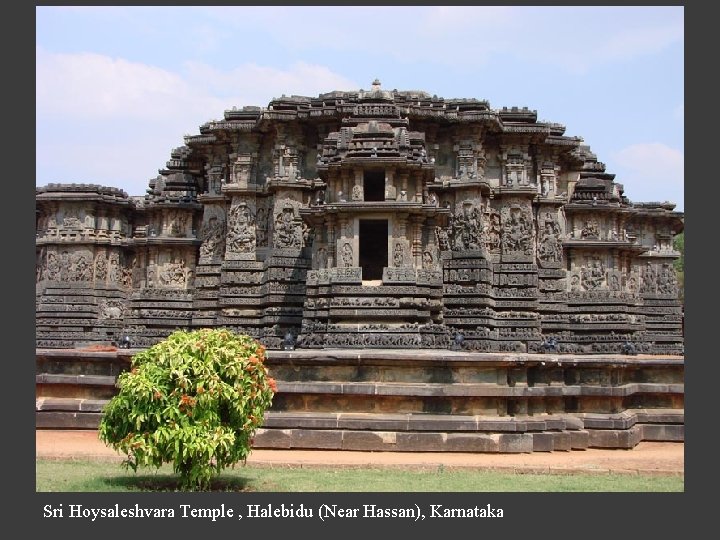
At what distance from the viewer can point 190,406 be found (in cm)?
1028

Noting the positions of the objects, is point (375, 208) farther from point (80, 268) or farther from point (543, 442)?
point (80, 268)

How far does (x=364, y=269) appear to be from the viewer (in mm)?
24312

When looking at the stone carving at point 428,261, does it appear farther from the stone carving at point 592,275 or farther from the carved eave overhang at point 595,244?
the stone carving at point 592,275

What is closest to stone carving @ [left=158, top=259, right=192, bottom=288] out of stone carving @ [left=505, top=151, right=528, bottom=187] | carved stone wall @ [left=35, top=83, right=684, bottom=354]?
carved stone wall @ [left=35, top=83, right=684, bottom=354]

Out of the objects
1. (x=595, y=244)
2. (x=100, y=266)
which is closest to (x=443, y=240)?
(x=595, y=244)

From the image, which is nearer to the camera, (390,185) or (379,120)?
(390,185)

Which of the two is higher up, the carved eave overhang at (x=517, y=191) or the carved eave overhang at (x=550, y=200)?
the carved eave overhang at (x=517, y=191)

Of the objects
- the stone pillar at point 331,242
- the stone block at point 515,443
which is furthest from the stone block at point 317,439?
the stone pillar at point 331,242

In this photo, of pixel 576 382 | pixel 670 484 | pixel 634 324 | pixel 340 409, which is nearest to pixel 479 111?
pixel 634 324

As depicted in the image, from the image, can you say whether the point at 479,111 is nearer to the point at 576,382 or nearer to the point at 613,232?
the point at 613,232

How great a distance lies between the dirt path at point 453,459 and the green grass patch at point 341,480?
0.95 ft

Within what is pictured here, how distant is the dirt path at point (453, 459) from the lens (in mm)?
12898

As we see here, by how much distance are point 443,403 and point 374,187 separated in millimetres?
9441

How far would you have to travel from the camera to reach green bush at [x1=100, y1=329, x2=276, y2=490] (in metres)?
10.2
